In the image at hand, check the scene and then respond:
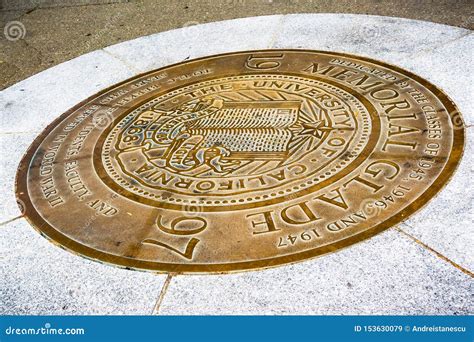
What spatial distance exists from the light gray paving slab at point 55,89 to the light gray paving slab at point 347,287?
2.38 metres

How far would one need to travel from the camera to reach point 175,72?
15.6 feet

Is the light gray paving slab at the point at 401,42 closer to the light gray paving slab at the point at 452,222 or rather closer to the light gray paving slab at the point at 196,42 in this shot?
the light gray paving slab at the point at 196,42

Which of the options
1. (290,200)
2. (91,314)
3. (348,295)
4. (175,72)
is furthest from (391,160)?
(175,72)

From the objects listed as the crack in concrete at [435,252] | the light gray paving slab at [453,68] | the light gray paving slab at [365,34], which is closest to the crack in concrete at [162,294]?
the crack in concrete at [435,252]

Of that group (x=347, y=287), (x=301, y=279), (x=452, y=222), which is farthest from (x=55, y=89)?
(x=452, y=222)

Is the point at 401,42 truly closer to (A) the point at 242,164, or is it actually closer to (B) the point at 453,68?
(B) the point at 453,68

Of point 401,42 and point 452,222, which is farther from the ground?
point 401,42

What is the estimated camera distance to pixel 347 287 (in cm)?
250

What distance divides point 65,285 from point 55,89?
2.60 meters

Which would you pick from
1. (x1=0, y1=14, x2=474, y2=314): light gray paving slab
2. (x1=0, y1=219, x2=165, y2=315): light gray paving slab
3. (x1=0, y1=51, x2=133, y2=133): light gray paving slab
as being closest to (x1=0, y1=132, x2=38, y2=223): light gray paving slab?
(x1=0, y1=14, x2=474, y2=314): light gray paving slab

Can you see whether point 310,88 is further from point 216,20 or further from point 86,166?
point 216,20

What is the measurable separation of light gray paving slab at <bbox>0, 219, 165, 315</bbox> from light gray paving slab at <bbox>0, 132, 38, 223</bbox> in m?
0.42

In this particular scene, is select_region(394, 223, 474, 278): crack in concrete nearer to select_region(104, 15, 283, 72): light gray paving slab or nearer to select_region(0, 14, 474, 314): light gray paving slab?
select_region(0, 14, 474, 314): light gray paving slab

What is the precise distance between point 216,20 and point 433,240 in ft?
13.1
